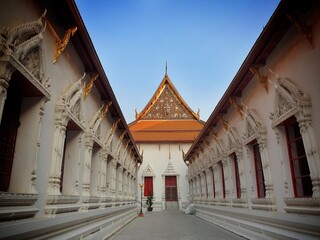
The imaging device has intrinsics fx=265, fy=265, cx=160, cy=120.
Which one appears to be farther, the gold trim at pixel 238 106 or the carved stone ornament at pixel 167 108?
the carved stone ornament at pixel 167 108

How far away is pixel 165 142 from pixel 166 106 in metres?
4.53

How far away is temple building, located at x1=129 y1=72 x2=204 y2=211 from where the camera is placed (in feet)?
66.5

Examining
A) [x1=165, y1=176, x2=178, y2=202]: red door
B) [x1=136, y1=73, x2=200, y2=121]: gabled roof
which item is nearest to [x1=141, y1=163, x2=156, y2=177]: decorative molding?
[x1=165, y1=176, x2=178, y2=202]: red door

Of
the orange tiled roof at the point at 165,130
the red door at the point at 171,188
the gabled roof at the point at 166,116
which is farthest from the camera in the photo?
the gabled roof at the point at 166,116

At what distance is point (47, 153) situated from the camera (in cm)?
397

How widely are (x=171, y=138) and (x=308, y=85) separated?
1771cm

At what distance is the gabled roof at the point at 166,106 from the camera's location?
24391 mm

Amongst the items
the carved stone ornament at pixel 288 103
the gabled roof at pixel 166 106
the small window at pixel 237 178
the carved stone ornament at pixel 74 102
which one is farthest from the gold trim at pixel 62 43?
the gabled roof at pixel 166 106

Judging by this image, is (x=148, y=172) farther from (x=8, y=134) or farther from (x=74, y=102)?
(x=8, y=134)

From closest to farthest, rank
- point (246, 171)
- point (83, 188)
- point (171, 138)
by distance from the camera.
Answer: point (83, 188)
point (246, 171)
point (171, 138)

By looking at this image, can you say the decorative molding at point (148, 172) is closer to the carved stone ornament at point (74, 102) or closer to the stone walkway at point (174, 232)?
the stone walkway at point (174, 232)

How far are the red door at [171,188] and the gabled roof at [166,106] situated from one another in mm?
6009

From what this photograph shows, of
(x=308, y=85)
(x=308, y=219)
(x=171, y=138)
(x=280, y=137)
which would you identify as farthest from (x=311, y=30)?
(x=171, y=138)

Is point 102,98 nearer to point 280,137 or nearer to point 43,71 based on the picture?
point 43,71
